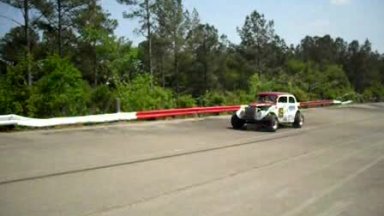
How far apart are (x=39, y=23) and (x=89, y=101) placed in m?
20.9

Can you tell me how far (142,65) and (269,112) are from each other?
133 feet

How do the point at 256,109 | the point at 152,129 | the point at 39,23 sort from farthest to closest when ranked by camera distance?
1. the point at 39,23
2. the point at 256,109
3. the point at 152,129

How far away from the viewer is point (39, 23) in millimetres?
44406

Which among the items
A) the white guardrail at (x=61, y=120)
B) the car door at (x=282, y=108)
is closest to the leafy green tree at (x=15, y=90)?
the white guardrail at (x=61, y=120)

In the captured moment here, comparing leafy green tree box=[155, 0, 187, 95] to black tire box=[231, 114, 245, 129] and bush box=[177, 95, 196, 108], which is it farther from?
black tire box=[231, 114, 245, 129]

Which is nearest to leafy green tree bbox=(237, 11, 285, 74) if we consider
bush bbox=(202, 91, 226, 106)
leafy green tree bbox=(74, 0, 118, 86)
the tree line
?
the tree line

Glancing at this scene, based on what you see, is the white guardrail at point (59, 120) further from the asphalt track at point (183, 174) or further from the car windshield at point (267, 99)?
the car windshield at point (267, 99)

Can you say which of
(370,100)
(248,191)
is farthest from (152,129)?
(370,100)

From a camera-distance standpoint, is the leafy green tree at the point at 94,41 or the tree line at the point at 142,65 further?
the leafy green tree at the point at 94,41

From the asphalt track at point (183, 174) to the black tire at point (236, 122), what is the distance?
151 inches

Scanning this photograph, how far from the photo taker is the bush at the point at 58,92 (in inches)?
882

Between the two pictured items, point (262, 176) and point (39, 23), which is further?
point (39, 23)

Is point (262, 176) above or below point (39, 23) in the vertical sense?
below

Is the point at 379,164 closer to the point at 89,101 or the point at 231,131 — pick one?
the point at 231,131
